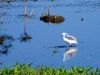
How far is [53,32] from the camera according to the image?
88.8 feet

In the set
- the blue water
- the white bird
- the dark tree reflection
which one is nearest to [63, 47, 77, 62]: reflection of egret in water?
the blue water

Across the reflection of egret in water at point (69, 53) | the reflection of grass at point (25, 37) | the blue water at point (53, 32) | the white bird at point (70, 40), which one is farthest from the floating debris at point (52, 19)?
the reflection of egret in water at point (69, 53)

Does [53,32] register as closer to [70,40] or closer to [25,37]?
[25,37]

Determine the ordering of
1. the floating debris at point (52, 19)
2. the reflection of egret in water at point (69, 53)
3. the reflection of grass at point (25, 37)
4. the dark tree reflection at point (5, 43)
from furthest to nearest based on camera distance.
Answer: the floating debris at point (52, 19), the reflection of grass at point (25, 37), the dark tree reflection at point (5, 43), the reflection of egret in water at point (69, 53)

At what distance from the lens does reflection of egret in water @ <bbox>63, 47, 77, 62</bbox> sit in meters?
20.2

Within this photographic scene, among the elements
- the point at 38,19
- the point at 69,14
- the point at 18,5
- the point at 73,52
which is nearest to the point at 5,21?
the point at 38,19

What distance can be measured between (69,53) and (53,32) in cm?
607

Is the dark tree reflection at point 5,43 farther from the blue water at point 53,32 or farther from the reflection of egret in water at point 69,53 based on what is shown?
the reflection of egret in water at point 69,53

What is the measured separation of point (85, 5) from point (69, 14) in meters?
5.71

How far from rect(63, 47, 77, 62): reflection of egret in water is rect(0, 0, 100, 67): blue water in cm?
12

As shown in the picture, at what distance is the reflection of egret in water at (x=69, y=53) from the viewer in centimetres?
2022

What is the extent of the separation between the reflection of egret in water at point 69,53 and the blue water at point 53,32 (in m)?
0.12

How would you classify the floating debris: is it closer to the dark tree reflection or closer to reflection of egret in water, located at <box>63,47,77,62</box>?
the dark tree reflection

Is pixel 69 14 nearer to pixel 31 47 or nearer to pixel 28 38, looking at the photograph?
pixel 28 38
